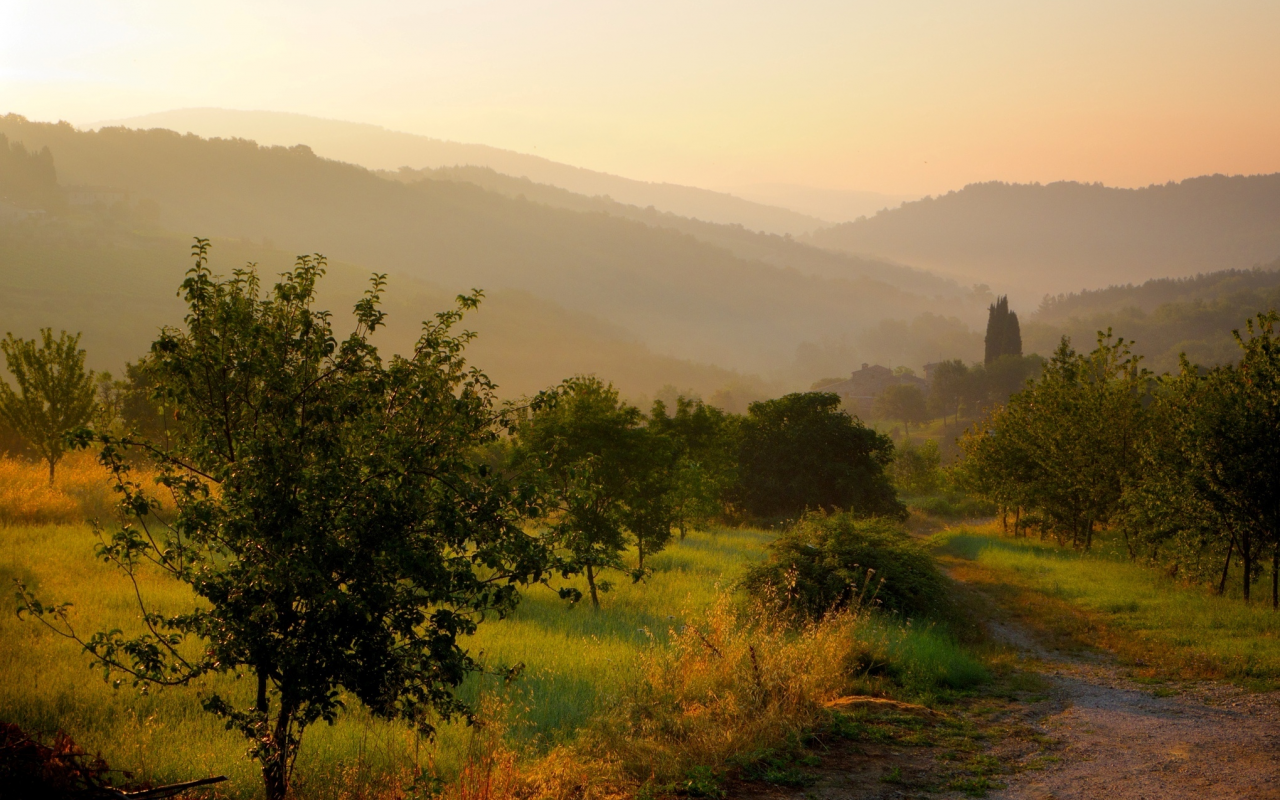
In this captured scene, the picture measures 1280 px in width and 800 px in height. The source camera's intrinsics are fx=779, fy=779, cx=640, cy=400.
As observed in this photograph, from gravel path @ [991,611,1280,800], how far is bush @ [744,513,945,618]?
435cm

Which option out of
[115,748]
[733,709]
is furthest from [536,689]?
[115,748]

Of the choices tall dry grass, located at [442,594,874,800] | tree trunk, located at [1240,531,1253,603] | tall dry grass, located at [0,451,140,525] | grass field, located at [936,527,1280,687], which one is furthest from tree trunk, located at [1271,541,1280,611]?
tall dry grass, located at [0,451,140,525]

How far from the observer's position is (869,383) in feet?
556

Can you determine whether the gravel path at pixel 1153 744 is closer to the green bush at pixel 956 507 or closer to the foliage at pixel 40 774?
the foliage at pixel 40 774

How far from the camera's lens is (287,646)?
18.7 feet

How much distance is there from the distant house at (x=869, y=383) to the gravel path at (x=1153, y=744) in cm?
14730

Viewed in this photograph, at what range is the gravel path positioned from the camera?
7.64 m

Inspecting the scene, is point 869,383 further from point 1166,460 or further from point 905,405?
point 1166,460

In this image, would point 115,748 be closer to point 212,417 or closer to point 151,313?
point 212,417

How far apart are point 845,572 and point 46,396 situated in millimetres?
24266

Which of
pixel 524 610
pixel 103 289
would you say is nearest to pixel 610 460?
pixel 524 610

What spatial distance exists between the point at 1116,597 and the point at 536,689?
15.9m

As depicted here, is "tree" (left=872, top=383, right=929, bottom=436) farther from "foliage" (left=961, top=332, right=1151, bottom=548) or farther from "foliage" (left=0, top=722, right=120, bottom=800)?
"foliage" (left=0, top=722, right=120, bottom=800)

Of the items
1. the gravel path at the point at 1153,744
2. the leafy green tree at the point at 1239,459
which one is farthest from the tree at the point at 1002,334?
the gravel path at the point at 1153,744
